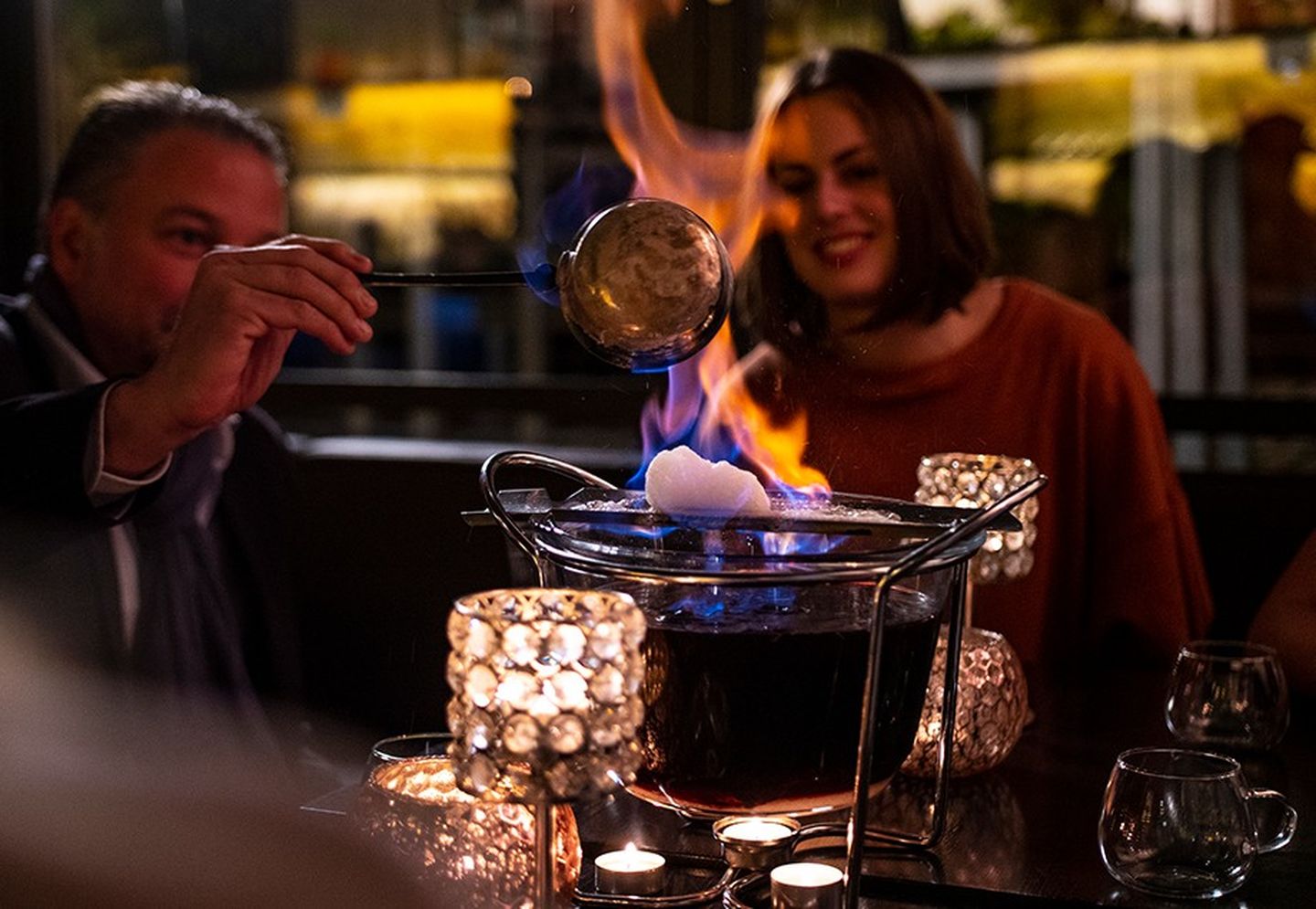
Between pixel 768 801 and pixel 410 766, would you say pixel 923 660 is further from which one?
pixel 410 766

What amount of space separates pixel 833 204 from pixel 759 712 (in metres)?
0.83

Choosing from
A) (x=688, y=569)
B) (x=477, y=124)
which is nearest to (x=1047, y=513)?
(x=688, y=569)

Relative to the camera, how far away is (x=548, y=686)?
67cm

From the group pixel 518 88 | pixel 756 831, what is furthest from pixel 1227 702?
pixel 518 88

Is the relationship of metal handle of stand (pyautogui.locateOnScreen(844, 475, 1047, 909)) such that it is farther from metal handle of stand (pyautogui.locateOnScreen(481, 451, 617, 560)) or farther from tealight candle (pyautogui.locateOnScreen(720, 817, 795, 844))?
metal handle of stand (pyautogui.locateOnScreen(481, 451, 617, 560))

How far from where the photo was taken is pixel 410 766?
89cm

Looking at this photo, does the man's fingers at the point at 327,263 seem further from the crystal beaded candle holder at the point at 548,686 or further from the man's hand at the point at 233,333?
the crystal beaded candle holder at the point at 548,686

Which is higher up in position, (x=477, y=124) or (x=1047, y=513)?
(x=477, y=124)

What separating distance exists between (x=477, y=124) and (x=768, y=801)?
3.57 meters

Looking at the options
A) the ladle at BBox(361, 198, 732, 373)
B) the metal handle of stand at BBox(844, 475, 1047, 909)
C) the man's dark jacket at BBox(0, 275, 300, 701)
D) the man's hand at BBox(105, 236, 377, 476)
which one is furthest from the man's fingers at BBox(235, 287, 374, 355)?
the metal handle of stand at BBox(844, 475, 1047, 909)

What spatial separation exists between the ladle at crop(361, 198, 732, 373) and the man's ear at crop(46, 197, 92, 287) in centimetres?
101

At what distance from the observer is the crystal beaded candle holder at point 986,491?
44.5 inches

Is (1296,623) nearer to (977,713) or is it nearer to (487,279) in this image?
(977,713)

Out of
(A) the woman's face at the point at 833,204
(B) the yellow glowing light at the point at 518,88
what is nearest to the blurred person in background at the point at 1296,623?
(A) the woman's face at the point at 833,204
